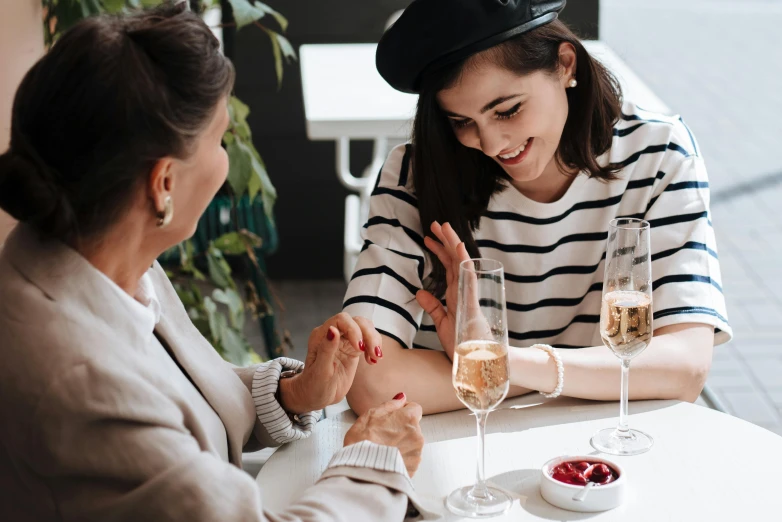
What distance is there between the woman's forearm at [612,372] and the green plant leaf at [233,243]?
1280 mm

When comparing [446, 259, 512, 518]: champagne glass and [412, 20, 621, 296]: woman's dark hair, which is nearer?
[446, 259, 512, 518]: champagne glass

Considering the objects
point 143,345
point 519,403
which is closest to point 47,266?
point 143,345

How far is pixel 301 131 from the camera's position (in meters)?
4.23

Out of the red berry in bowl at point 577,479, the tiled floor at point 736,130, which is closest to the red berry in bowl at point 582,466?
the red berry in bowl at point 577,479

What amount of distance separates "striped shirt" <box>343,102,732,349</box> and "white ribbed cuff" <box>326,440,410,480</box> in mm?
431

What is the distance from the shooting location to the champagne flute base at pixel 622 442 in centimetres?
132

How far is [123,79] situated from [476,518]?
671 mm

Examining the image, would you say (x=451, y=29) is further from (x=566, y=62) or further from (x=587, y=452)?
(x=587, y=452)

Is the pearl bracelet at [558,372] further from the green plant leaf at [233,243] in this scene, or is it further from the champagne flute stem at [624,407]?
the green plant leaf at [233,243]

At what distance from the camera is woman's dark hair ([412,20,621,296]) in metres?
1.69

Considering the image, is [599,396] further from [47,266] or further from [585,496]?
[47,266]

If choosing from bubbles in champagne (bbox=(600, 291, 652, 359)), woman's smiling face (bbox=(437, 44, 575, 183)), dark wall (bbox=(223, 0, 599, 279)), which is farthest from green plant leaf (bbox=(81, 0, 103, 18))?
dark wall (bbox=(223, 0, 599, 279))

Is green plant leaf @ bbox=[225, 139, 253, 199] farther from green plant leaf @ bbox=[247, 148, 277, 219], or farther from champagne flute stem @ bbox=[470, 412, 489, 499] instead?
champagne flute stem @ bbox=[470, 412, 489, 499]

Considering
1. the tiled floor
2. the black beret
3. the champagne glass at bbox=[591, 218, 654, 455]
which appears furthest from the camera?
the tiled floor
